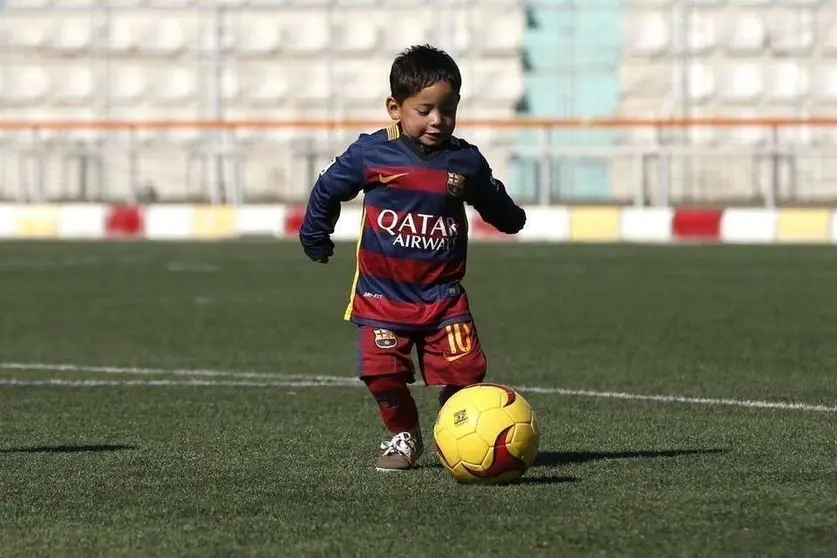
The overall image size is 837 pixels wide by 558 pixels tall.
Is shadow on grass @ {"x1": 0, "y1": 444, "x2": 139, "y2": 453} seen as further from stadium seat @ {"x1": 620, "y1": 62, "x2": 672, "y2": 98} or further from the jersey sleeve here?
stadium seat @ {"x1": 620, "y1": 62, "x2": 672, "y2": 98}

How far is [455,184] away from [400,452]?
93cm

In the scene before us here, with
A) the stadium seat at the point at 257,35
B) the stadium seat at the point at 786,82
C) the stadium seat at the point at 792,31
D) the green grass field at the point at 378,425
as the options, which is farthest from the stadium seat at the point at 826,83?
the green grass field at the point at 378,425

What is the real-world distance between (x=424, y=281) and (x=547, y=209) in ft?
55.9

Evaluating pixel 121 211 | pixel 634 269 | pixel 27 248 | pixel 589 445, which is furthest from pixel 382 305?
pixel 121 211

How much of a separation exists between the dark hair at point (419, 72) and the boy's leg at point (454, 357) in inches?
32.4

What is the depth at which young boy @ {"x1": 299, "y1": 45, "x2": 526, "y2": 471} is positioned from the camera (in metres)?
6.18

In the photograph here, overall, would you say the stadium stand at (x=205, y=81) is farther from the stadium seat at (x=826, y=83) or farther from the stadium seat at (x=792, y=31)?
the stadium seat at (x=826, y=83)

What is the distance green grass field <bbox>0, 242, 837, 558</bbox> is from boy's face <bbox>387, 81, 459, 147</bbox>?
115cm

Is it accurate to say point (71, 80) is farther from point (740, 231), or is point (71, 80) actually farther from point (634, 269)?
point (634, 269)

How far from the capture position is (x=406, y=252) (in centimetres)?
622

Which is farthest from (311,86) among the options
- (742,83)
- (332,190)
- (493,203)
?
(332,190)

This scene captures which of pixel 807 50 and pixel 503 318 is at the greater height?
pixel 807 50

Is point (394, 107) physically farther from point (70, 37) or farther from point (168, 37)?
point (70, 37)

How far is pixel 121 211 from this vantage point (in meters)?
24.4
